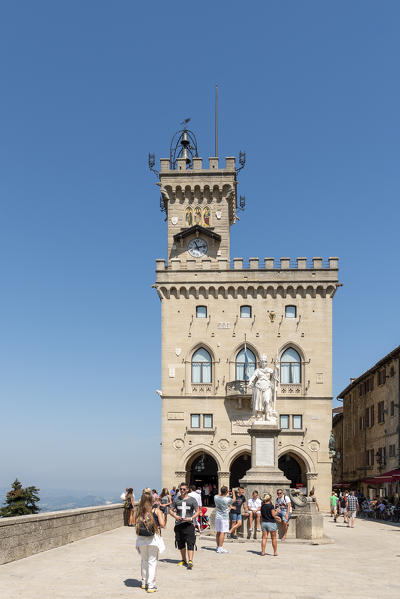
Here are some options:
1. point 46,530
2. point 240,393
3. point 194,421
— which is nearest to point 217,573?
point 46,530

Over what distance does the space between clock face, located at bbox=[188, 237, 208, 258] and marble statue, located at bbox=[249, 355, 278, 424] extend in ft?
102

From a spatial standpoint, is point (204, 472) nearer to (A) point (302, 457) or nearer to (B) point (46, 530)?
(A) point (302, 457)

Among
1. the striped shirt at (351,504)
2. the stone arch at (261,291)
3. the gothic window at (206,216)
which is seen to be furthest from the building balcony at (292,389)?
the striped shirt at (351,504)

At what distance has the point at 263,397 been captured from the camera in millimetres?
27734

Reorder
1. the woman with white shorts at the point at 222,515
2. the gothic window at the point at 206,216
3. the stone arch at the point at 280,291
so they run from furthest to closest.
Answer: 1. the gothic window at the point at 206,216
2. the stone arch at the point at 280,291
3. the woman with white shorts at the point at 222,515

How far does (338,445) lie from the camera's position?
81875mm

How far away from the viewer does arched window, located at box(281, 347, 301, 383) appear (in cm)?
5219

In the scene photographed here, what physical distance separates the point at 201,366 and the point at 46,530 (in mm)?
32863

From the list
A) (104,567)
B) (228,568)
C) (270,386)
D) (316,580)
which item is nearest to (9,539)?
(104,567)

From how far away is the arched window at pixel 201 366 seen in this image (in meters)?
52.4

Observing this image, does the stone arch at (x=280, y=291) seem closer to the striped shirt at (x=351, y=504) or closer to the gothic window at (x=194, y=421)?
the gothic window at (x=194, y=421)

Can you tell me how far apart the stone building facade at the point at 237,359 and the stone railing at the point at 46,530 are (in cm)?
2271

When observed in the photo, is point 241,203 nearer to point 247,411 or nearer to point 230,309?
point 230,309

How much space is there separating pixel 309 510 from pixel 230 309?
2943 cm
